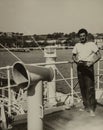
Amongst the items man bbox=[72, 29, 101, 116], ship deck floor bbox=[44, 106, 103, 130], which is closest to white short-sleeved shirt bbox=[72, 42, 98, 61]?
man bbox=[72, 29, 101, 116]

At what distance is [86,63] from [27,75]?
1937 millimetres

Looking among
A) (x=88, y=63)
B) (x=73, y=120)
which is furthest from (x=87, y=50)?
(x=73, y=120)

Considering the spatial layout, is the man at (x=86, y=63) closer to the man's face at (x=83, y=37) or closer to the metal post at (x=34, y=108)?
the man's face at (x=83, y=37)

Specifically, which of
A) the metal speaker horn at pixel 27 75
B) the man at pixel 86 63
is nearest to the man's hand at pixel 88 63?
the man at pixel 86 63

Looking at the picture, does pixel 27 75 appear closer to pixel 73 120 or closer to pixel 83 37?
pixel 73 120

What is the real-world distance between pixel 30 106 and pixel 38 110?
0.10 metres

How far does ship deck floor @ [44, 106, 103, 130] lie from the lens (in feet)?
14.6

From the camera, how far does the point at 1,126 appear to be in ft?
14.9

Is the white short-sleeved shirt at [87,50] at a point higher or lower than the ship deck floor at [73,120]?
higher

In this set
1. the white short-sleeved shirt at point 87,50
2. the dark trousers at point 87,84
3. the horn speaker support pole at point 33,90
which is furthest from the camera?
the dark trousers at point 87,84

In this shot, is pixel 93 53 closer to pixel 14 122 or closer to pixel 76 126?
pixel 76 126

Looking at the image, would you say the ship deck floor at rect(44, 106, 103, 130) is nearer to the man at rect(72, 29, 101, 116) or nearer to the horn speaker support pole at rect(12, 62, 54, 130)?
the man at rect(72, 29, 101, 116)

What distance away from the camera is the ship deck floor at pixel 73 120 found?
4461 mm

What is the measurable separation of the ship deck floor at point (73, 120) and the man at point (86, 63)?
172 mm
